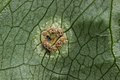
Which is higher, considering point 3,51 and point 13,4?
point 13,4

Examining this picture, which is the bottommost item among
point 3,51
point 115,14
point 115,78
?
point 115,78

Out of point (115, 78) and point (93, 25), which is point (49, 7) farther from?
point (115, 78)

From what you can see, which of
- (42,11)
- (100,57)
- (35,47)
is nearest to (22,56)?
(35,47)

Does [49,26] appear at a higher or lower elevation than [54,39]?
higher
